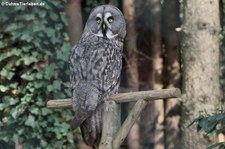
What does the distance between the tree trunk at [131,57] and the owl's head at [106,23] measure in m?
1.64

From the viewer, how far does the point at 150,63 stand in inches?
220

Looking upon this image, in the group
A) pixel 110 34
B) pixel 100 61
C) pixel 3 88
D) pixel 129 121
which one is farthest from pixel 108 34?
pixel 3 88

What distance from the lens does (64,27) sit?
4.89 metres

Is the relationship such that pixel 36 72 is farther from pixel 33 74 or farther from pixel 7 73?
pixel 7 73

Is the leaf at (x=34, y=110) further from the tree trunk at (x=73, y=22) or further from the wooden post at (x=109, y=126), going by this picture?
the wooden post at (x=109, y=126)

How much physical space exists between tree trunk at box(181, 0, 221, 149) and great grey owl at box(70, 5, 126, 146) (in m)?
1.04

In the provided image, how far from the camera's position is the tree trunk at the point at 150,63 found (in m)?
5.55

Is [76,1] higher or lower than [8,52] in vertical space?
higher

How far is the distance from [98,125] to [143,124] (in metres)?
2.18

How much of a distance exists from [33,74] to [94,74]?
1.37 meters

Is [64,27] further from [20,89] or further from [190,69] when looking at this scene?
[190,69]

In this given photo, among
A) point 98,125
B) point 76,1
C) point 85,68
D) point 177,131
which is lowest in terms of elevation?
point 177,131

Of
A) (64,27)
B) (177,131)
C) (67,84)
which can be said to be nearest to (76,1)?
(64,27)

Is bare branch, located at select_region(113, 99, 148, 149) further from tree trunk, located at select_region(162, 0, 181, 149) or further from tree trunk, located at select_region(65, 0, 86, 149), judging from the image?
tree trunk, located at select_region(162, 0, 181, 149)
